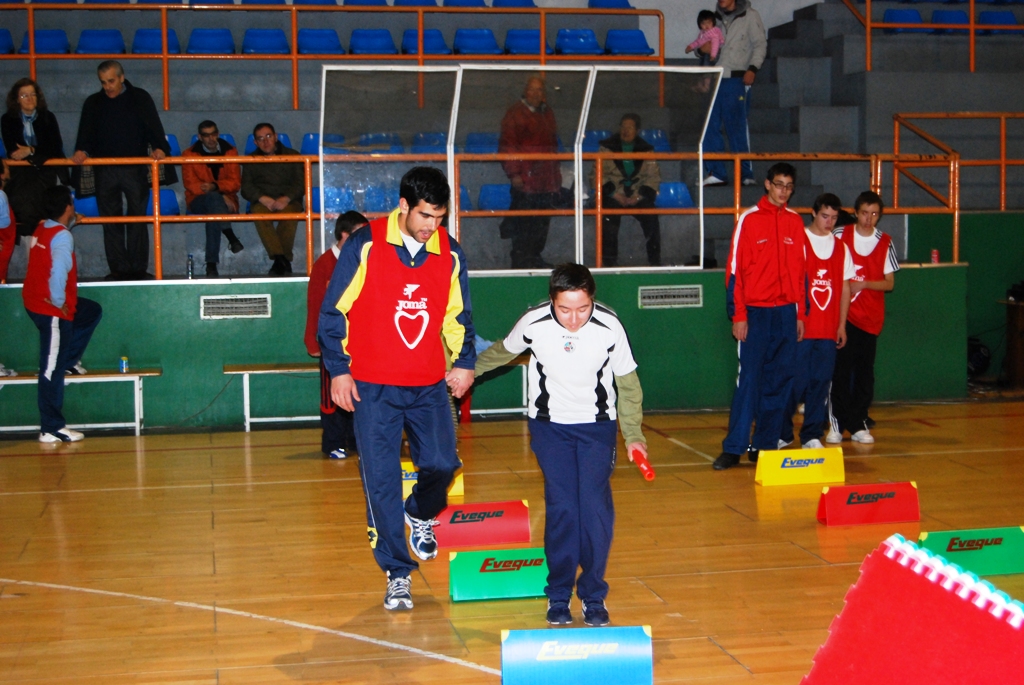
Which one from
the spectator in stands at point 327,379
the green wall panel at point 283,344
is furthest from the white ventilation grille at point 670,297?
the spectator in stands at point 327,379

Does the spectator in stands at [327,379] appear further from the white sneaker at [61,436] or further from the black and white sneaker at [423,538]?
the black and white sneaker at [423,538]

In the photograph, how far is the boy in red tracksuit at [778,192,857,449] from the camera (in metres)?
8.42

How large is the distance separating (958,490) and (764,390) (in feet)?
5.08

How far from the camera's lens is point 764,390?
8.20m

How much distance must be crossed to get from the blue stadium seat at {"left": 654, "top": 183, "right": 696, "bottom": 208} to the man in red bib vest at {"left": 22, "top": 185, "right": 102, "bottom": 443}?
5652mm

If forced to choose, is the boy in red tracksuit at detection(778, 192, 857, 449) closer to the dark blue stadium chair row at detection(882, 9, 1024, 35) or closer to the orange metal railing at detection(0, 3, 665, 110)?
the orange metal railing at detection(0, 3, 665, 110)

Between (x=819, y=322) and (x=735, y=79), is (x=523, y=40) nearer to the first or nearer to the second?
(x=735, y=79)

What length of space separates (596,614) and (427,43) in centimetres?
1115

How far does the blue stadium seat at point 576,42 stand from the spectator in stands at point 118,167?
6125 mm

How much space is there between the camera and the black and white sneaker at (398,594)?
514 cm

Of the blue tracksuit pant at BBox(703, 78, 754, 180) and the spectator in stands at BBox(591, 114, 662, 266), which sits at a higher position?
the blue tracksuit pant at BBox(703, 78, 754, 180)

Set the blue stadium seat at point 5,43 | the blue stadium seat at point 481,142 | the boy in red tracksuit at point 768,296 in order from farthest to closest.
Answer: the blue stadium seat at point 5,43
the blue stadium seat at point 481,142
the boy in red tracksuit at point 768,296

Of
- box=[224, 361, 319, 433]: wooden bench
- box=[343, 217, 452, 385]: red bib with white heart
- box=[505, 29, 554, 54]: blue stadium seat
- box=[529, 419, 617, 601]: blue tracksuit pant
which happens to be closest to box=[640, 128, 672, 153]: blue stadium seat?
box=[224, 361, 319, 433]: wooden bench

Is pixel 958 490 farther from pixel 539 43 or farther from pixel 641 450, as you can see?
pixel 539 43
